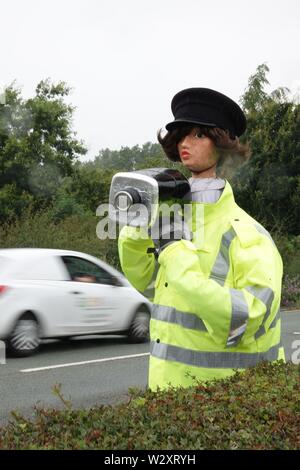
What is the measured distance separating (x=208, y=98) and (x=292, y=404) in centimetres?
107

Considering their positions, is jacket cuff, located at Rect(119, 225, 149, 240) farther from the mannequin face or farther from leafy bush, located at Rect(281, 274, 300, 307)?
leafy bush, located at Rect(281, 274, 300, 307)

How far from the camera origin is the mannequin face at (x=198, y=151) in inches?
116

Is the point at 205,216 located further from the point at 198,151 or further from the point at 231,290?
the point at 231,290

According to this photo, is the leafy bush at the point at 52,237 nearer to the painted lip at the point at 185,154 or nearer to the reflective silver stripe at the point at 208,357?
the painted lip at the point at 185,154

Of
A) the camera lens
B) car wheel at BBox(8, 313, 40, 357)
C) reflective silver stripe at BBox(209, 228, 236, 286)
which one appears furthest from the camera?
car wheel at BBox(8, 313, 40, 357)

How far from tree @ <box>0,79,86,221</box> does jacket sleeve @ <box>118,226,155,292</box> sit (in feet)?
82.3

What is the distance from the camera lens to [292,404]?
2586mm

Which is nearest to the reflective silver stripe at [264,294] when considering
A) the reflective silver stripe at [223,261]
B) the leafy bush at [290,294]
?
the reflective silver stripe at [223,261]

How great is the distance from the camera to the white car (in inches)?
409

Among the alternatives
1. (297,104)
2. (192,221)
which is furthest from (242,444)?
(297,104)

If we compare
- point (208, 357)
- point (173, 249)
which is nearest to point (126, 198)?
point (173, 249)

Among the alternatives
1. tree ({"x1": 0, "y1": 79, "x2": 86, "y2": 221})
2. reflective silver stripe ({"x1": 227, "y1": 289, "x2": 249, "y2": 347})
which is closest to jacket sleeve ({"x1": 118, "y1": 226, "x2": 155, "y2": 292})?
reflective silver stripe ({"x1": 227, "y1": 289, "x2": 249, "y2": 347})

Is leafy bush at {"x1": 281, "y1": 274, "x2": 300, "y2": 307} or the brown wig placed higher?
the brown wig

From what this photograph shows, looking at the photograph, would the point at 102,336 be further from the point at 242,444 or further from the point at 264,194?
the point at 264,194
